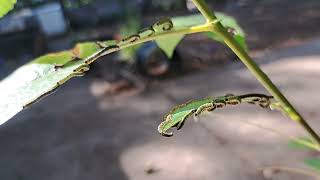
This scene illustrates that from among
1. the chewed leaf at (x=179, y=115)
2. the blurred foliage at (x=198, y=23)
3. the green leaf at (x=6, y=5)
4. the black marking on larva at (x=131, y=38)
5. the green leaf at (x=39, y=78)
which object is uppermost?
the green leaf at (x=6, y=5)

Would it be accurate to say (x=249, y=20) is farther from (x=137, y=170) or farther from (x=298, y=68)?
(x=137, y=170)

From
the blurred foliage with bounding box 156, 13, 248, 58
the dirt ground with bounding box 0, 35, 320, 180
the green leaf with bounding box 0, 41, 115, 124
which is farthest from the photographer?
the dirt ground with bounding box 0, 35, 320, 180

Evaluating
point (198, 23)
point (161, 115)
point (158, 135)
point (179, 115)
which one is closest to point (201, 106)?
point (179, 115)

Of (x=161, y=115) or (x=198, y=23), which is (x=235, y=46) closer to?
(x=198, y=23)

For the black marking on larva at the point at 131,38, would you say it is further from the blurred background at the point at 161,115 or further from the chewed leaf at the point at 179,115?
the blurred background at the point at 161,115

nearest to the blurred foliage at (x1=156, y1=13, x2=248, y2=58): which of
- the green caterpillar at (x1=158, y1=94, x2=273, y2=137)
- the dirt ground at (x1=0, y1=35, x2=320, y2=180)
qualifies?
the green caterpillar at (x1=158, y1=94, x2=273, y2=137)

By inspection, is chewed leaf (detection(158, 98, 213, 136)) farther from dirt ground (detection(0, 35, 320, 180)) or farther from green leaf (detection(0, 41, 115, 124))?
dirt ground (detection(0, 35, 320, 180))

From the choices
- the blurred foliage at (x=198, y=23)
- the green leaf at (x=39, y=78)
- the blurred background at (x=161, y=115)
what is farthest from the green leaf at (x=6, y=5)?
the blurred background at (x=161, y=115)
